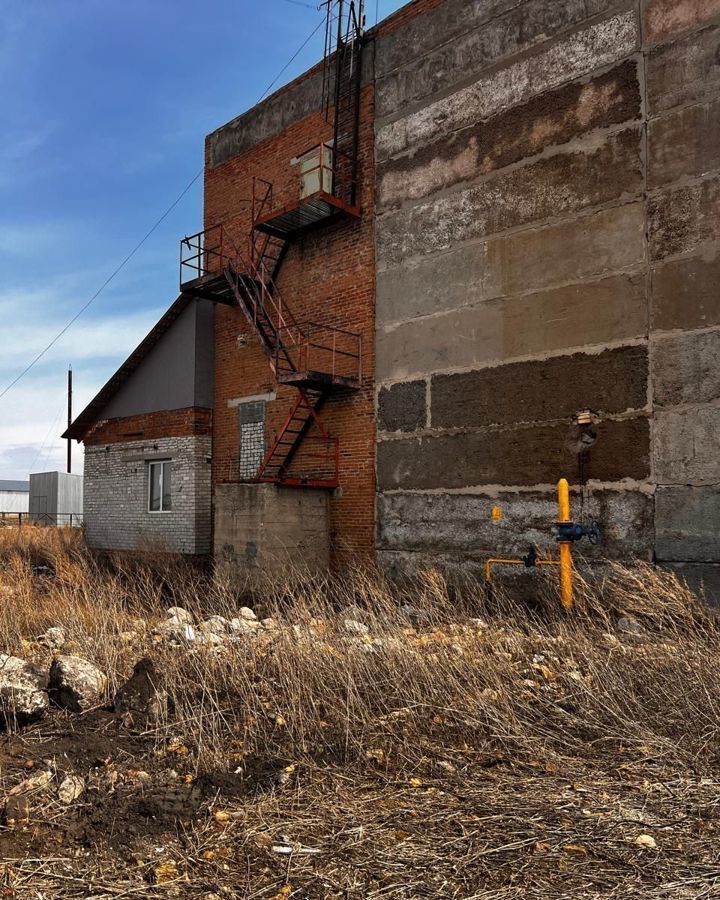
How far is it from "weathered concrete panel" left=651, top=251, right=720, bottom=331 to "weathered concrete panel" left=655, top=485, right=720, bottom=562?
2194 mm

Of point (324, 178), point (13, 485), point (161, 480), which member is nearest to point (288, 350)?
point (324, 178)

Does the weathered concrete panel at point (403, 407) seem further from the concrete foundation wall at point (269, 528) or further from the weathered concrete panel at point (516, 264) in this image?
the concrete foundation wall at point (269, 528)

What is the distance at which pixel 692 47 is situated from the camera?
1006 cm

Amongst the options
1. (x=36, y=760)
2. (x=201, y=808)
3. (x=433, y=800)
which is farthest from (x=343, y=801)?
(x=36, y=760)

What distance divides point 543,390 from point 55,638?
7.45m

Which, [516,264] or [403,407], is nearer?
[516,264]

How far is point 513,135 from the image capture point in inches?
469

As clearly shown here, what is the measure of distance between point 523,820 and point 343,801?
0.99m

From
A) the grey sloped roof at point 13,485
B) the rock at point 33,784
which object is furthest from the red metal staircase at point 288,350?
the grey sloped roof at point 13,485

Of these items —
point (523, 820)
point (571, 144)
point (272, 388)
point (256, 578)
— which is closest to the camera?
point (523, 820)

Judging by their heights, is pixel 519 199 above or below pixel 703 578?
above

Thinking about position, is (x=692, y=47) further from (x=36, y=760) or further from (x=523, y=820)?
(x=36, y=760)

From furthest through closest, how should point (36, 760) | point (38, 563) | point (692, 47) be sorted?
1. point (38, 563)
2. point (692, 47)
3. point (36, 760)

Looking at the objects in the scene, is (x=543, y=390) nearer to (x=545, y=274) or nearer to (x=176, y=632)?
(x=545, y=274)
